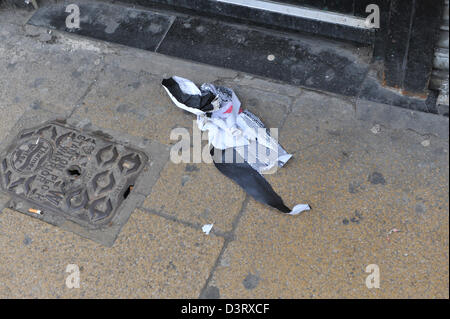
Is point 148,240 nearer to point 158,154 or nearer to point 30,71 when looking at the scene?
point 158,154

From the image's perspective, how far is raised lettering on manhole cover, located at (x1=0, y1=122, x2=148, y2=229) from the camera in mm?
2984

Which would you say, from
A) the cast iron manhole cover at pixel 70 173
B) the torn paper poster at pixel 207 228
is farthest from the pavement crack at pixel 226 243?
the cast iron manhole cover at pixel 70 173

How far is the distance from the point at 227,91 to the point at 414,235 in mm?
1583

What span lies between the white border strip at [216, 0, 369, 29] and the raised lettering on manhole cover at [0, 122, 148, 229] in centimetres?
145

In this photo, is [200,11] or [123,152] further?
[200,11]

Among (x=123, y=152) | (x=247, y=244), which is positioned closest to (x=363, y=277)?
(x=247, y=244)

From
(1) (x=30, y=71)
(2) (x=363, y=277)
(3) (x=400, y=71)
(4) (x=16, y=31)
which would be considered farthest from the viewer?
(4) (x=16, y=31)

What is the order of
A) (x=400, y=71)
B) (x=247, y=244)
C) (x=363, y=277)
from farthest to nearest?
(x=400, y=71) < (x=247, y=244) < (x=363, y=277)

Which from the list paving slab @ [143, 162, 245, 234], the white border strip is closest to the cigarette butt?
paving slab @ [143, 162, 245, 234]

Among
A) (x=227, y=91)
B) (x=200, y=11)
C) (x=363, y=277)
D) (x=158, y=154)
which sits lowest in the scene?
(x=363, y=277)

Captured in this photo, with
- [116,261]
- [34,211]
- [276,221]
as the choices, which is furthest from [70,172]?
[276,221]

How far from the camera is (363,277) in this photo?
2.54 metres

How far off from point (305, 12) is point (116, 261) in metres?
2.21

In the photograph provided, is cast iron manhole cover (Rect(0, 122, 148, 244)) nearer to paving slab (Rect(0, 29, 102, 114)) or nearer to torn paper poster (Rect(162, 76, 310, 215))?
paving slab (Rect(0, 29, 102, 114))
